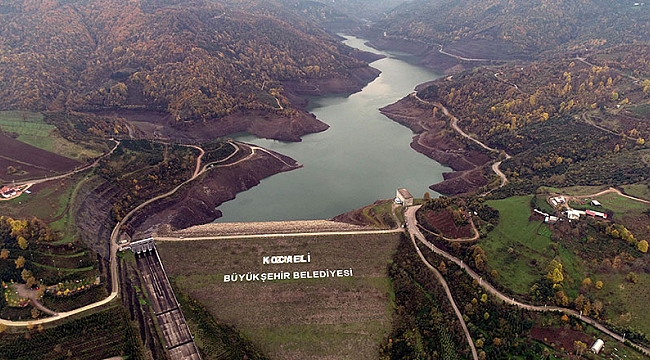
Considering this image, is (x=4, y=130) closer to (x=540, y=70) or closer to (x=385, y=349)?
(x=385, y=349)

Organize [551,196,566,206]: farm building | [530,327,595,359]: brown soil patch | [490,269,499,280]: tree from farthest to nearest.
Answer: [551,196,566,206]: farm building → [490,269,499,280]: tree → [530,327,595,359]: brown soil patch

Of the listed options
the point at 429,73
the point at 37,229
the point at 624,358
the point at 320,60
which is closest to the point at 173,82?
the point at 320,60

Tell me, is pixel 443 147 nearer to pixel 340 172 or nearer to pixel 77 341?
pixel 340 172

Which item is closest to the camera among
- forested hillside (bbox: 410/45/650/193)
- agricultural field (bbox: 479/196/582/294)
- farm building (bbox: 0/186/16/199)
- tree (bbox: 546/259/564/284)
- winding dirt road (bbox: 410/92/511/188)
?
tree (bbox: 546/259/564/284)

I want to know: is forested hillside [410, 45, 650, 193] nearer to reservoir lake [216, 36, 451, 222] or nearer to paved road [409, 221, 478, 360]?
reservoir lake [216, 36, 451, 222]

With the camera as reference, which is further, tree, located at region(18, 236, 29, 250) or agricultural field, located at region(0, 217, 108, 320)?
tree, located at region(18, 236, 29, 250)

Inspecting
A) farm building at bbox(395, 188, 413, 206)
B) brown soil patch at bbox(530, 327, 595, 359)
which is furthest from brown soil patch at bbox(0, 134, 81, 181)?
brown soil patch at bbox(530, 327, 595, 359)

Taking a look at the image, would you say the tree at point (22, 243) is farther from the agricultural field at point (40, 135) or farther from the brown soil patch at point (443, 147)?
the brown soil patch at point (443, 147)

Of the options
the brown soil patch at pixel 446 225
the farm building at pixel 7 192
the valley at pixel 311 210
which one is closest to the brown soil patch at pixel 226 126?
the valley at pixel 311 210
